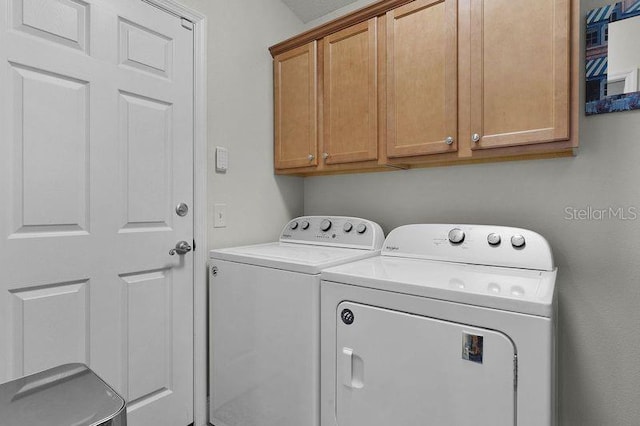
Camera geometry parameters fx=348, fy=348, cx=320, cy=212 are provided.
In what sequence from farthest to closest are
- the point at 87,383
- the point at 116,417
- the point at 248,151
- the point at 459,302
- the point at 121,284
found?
the point at 248,151 < the point at 121,284 < the point at 459,302 < the point at 87,383 < the point at 116,417

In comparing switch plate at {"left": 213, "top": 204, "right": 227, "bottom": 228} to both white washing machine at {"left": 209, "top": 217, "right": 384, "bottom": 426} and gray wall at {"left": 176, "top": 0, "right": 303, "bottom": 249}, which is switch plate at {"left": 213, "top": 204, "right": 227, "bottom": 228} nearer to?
gray wall at {"left": 176, "top": 0, "right": 303, "bottom": 249}

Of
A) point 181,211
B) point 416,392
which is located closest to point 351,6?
point 181,211

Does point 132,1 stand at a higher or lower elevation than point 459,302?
higher

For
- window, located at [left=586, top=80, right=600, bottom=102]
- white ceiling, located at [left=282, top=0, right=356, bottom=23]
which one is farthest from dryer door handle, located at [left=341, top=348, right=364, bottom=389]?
white ceiling, located at [left=282, top=0, right=356, bottom=23]

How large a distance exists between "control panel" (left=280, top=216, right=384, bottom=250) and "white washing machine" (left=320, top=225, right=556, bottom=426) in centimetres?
38

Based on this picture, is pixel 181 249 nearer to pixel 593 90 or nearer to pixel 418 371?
pixel 418 371

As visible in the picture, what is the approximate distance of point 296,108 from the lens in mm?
2092

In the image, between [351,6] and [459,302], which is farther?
[351,6]

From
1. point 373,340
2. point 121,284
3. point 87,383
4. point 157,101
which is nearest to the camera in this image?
point 87,383

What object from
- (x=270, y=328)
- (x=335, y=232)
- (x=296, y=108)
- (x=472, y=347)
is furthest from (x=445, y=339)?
(x=296, y=108)

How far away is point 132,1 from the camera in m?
1.54

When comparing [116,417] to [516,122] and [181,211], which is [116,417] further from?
[516,122]

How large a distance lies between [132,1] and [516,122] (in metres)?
1.72

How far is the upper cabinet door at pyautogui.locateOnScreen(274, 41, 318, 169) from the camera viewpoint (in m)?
2.02
